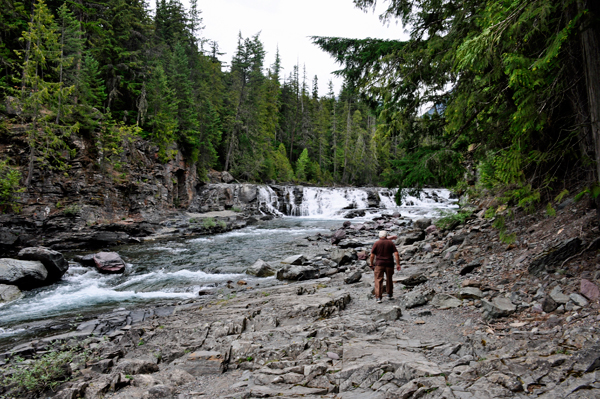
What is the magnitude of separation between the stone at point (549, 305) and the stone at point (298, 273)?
7.29 meters

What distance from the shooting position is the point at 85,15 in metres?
30.1

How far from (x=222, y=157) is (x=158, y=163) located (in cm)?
1736

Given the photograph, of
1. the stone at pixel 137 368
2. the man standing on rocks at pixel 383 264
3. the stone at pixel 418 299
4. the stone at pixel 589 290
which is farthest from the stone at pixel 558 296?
the stone at pixel 137 368

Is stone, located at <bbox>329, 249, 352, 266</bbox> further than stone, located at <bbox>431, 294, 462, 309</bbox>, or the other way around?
stone, located at <bbox>329, 249, 352, 266</bbox>

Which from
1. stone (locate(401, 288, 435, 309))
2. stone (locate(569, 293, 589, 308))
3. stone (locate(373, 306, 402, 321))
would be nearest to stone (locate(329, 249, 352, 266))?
stone (locate(401, 288, 435, 309))

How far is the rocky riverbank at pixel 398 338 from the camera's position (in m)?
3.16

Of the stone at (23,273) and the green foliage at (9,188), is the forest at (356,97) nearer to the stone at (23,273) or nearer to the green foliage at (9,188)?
the green foliage at (9,188)

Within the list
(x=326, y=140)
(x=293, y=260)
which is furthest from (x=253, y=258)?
(x=326, y=140)

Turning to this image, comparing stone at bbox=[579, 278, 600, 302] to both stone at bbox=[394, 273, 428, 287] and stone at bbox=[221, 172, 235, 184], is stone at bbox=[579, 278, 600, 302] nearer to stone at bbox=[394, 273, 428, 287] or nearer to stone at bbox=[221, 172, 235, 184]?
stone at bbox=[394, 273, 428, 287]

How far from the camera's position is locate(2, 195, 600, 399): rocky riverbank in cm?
316

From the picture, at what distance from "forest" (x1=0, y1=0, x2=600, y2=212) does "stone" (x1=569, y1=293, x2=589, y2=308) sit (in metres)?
1.37

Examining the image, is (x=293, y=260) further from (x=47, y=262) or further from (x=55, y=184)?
(x=55, y=184)

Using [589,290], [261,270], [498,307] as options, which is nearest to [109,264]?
[261,270]

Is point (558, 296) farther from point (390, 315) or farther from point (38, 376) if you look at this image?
point (38, 376)
